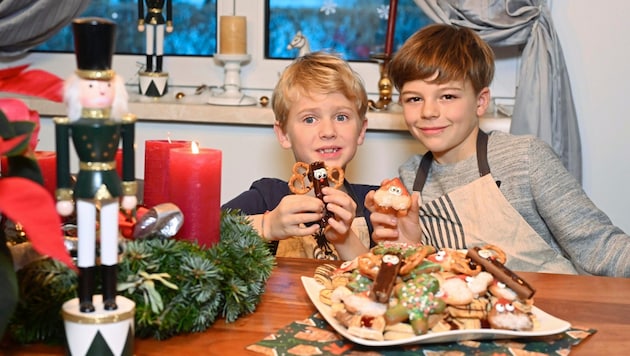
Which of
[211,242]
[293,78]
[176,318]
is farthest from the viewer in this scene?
[293,78]

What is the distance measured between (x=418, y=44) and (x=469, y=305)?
1042mm

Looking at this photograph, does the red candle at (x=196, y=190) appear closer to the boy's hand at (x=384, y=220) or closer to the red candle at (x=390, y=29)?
the boy's hand at (x=384, y=220)

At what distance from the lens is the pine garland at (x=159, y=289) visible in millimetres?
926

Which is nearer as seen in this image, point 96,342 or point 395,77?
point 96,342

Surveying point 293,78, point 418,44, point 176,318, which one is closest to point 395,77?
point 418,44

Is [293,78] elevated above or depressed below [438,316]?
above

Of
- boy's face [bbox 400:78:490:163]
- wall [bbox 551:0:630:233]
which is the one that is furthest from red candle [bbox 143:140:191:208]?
wall [bbox 551:0:630:233]

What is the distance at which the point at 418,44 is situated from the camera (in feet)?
6.26

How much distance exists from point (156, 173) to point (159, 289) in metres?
0.31

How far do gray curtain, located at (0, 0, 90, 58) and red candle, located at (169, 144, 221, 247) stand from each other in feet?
5.16

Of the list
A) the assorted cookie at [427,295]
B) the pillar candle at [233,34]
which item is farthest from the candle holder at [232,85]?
the assorted cookie at [427,295]

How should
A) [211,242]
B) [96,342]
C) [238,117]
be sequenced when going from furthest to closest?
1. [238,117]
2. [211,242]
3. [96,342]

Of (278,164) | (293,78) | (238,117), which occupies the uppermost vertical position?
(293,78)

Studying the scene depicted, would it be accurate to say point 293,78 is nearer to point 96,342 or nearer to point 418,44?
point 418,44
